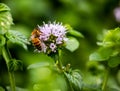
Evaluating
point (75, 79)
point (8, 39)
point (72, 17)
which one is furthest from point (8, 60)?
Answer: point (72, 17)

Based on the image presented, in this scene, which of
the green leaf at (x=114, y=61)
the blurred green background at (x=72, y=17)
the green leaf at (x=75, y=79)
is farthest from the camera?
the blurred green background at (x=72, y=17)

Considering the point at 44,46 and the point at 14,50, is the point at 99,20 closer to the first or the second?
the point at 14,50

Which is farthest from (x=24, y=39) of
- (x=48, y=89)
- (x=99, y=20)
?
(x=99, y=20)

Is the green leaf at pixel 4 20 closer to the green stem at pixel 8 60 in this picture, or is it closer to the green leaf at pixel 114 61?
the green stem at pixel 8 60

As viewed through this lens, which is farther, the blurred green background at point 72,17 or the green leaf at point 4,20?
the blurred green background at point 72,17

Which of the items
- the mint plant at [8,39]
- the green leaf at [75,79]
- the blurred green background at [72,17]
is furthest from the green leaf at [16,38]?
the blurred green background at [72,17]

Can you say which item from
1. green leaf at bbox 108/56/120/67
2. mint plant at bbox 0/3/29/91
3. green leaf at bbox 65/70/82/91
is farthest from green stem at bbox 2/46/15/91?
green leaf at bbox 108/56/120/67
